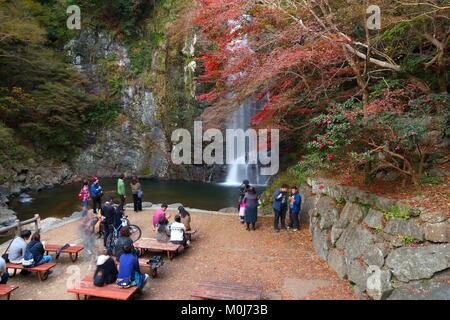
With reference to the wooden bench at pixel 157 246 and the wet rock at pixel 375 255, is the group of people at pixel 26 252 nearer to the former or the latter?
the wooden bench at pixel 157 246

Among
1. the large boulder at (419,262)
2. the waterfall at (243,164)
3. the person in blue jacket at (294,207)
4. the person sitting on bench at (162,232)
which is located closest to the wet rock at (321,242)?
the person in blue jacket at (294,207)

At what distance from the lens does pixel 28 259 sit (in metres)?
7.07

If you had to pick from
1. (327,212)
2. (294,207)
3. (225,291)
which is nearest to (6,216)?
(294,207)

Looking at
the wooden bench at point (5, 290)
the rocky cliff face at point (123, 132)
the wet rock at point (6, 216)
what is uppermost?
the rocky cliff face at point (123, 132)

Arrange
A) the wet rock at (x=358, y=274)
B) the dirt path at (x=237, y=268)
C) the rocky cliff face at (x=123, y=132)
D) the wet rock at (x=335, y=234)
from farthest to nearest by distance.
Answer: the rocky cliff face at (x=123, y=132) → the wet rock at (x=335, y=234) → the dirt path at (x=237, y=268) → the wet rock at (x=358, y=274)

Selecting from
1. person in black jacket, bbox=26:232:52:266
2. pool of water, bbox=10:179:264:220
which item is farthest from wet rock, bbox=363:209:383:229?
pool of water, bbox=10:179:264:220

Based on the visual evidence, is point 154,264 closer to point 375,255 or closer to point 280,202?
point 280,202

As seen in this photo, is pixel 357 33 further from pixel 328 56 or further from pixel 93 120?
pixel 93 120

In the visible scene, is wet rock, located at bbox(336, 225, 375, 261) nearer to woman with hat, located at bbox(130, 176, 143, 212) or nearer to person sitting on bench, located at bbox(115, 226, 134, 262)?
person sitting on bench, located at bbox(115, 226, 134, 262)

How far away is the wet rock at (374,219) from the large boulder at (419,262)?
0.77 meters

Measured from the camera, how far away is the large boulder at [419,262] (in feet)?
17.7

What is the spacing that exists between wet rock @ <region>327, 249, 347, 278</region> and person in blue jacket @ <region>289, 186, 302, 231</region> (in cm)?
213

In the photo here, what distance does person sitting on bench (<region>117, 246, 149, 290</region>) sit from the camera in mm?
A: 6094

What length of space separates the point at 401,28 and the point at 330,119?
11.3 ft
